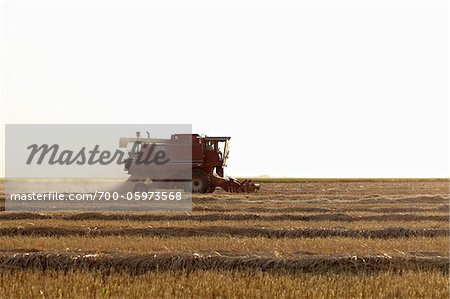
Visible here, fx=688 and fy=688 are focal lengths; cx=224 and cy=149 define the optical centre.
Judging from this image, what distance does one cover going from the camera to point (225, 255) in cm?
930

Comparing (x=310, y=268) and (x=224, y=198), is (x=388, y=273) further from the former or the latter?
(x=224, y=198)

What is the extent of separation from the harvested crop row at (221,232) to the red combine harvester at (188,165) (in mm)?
12511

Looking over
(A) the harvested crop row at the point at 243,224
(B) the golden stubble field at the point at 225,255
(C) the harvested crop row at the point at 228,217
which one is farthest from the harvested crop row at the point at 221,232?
(C) the harvested crop row at the point at 228,217

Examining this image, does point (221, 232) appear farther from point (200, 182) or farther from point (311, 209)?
point (200, 182)

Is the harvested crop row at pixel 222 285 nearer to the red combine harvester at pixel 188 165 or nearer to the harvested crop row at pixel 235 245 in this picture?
the harvested crop row at pixel 235 245

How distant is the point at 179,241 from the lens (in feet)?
37.1

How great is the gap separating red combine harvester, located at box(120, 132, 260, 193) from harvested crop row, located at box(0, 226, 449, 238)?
41.0 feet

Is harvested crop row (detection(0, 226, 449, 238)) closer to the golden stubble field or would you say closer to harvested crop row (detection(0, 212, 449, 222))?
the golden stubble field

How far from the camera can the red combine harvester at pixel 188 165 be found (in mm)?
25625

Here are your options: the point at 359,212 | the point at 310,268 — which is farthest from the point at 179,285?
the point at 359,212

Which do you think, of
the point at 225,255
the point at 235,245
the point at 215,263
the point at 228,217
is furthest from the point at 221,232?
the point at 215,263

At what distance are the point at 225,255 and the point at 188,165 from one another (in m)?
16.4

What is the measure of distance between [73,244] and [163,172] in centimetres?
1489

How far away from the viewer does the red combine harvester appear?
25.6m
